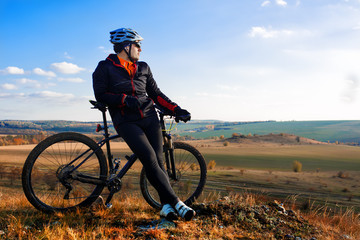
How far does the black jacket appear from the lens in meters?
3.17

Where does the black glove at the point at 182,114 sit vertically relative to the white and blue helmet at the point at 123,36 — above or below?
below

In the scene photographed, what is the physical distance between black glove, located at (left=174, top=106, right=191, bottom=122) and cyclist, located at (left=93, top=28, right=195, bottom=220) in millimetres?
370

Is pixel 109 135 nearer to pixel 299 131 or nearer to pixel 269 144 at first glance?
pixel 269 144

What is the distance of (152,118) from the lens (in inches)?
136

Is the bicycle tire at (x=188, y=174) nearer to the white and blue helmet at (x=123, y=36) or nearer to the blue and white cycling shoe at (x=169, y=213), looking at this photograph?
the blue and white cycling shoe at (x=169, y=213)

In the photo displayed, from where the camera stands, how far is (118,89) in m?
3.28

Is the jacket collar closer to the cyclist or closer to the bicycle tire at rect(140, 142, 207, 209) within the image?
the cyclist

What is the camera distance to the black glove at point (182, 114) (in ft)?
12.3

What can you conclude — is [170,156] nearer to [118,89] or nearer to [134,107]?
[134,107]

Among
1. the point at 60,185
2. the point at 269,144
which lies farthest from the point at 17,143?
the point at 60,185

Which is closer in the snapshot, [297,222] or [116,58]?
[116,58]

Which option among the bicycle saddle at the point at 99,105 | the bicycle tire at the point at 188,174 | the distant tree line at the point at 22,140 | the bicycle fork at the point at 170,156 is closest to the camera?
the bicycle saddle at the point at 99,105

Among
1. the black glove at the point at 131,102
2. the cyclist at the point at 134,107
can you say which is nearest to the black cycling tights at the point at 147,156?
the cyclist at the point at 134,107

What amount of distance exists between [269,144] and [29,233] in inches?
2195
